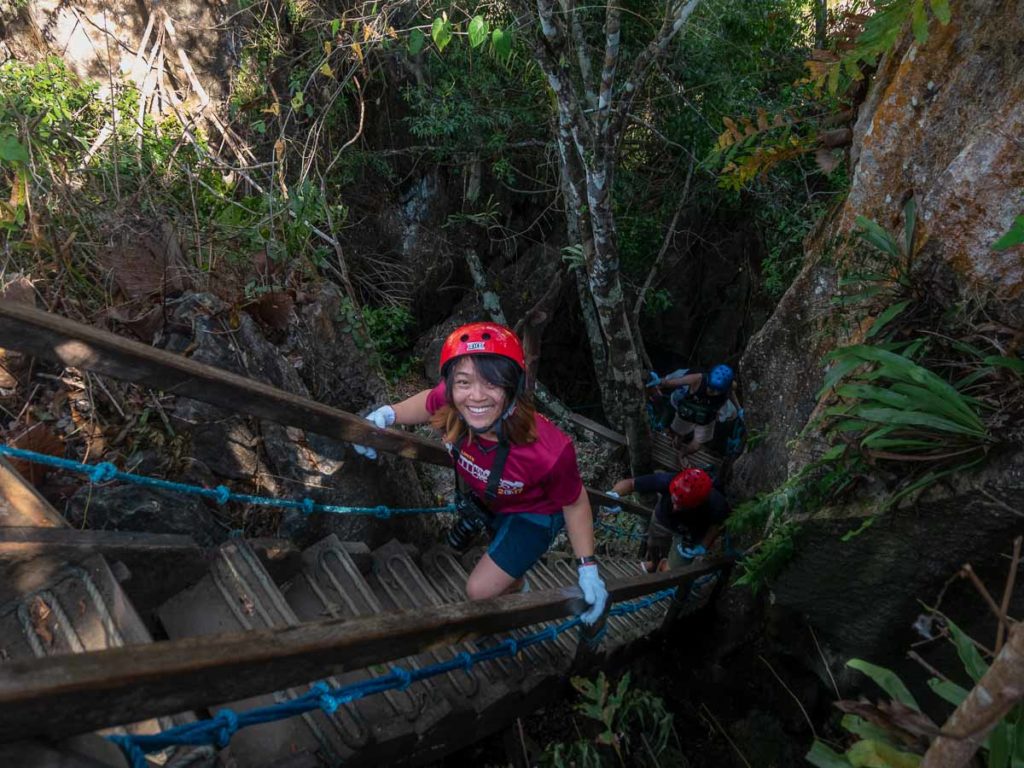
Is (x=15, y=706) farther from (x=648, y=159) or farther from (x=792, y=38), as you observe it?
(x=792, y=38)

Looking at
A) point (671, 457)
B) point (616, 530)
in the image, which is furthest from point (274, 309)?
point (671, 457)

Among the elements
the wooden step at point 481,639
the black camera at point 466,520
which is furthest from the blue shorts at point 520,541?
the wooden step at point 481,639

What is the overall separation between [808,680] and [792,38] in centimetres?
900

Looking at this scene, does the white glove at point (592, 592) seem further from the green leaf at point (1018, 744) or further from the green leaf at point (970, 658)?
the green leaf at point (1018, 744)

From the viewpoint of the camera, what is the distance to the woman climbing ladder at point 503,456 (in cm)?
318

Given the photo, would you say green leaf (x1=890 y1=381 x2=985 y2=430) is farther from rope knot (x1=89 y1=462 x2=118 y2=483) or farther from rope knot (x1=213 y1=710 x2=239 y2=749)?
rope knot (x1=89 y1=462 x2=118 y2=483)

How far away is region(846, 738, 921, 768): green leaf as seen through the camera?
1766mm

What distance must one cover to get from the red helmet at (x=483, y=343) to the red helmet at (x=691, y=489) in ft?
10.0

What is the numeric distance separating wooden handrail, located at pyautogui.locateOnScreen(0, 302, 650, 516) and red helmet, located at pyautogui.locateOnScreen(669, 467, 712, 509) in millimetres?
3044

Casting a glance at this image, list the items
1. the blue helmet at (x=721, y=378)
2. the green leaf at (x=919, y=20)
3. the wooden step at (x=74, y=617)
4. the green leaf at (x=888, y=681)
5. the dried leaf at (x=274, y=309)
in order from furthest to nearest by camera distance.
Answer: the blue helmet at (x=721, y=378), the dried leaf at (x=274, y=309), the green leaf at (x=919, y=20), the wooden step at (x=74, y=617), the green leaf at (x=888, y=681)

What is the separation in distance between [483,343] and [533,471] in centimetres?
71

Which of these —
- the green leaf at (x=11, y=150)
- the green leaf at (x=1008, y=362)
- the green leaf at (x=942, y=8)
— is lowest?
the green leaf at (x=1008, y=362)

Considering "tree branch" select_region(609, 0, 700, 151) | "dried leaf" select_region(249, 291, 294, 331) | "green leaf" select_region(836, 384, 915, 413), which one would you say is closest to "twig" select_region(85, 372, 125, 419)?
"dried leaf" select_region(249, 291, 294, 331)

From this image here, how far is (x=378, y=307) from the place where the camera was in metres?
9.03
